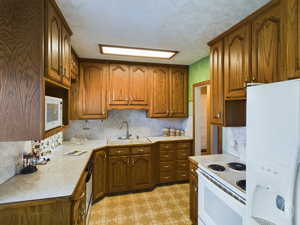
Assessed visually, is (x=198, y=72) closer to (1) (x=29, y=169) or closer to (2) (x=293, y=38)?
(2) (x=293, y=38)

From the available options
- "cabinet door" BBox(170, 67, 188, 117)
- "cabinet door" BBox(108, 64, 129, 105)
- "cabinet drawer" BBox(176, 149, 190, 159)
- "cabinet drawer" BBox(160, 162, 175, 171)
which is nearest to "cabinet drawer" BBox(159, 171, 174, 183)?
"cabinet drawer" BBox(160, 162, 175, 171)

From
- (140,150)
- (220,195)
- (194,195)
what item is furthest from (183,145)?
(220,195)

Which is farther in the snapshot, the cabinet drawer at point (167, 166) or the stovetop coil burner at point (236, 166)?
the cabinet drawer at point (167, 166)

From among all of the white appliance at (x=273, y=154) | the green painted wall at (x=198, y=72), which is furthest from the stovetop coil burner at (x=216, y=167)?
the green painted wall at (x=198, y=72)

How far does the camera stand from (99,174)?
249 centimetres

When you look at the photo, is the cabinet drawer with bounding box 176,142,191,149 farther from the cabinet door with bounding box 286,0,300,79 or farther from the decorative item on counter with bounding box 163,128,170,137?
the cabinet door with bounding box 286,0,300,79

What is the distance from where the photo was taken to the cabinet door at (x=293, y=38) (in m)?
0.97

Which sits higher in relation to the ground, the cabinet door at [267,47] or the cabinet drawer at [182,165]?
the cabinet door at [267,47]

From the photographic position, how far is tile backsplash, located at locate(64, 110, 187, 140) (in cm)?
307

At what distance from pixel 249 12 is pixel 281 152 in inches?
50.9

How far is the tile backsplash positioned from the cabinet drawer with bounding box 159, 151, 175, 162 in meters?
0.61

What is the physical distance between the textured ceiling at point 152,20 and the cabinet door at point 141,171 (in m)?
1.83

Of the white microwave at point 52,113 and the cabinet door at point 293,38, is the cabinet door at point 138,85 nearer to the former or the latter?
the white microwave at point 52,113

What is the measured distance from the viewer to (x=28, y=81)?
1079 millimetres
